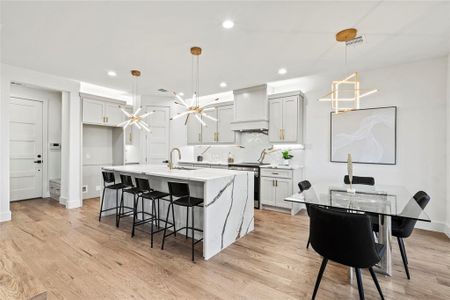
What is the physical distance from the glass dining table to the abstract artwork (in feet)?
4.77

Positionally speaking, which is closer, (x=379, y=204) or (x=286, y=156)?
(x=379, y=204)

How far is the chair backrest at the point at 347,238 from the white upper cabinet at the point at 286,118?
Answer: 3.03 m

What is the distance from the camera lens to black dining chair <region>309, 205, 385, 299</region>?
1614 mm

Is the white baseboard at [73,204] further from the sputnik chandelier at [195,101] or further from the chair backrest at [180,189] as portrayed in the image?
the chair backrest at [180,189]

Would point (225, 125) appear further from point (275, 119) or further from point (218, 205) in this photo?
point (218, 205)

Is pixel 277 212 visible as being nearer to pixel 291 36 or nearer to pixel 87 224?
pixel 291 36

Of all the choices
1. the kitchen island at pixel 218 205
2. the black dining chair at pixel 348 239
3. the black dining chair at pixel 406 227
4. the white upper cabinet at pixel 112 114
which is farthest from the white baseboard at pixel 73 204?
the black dining chair at pixel 406 227

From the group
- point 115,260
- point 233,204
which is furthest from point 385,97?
point 115,260

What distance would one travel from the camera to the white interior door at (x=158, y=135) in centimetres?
600

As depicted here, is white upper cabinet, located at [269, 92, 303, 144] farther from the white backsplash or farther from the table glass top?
the table glass top

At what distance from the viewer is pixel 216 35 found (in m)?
2.86

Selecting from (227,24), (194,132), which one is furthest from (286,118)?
(194,132)

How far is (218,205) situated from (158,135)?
13.1ft

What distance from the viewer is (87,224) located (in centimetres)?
374
